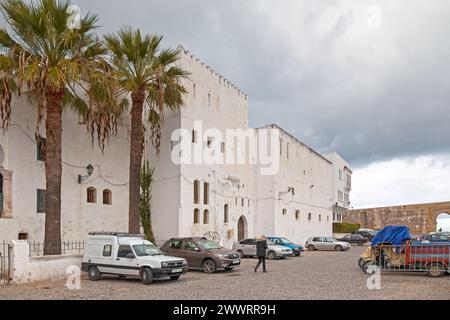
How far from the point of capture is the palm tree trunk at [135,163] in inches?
841

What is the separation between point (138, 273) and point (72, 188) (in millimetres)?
7634

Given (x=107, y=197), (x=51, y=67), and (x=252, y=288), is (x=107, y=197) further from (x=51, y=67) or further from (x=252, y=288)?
(x=252, y=288)

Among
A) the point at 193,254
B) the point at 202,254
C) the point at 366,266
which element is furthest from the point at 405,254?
the point at 193,254

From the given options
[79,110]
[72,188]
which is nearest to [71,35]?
[79,110]

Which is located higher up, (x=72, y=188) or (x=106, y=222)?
(x=72, y=188)

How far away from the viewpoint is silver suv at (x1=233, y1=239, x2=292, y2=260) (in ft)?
93.5

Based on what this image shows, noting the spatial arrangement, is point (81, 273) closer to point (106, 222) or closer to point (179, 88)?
point (106, 222)

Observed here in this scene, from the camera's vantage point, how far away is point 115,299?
13.3m

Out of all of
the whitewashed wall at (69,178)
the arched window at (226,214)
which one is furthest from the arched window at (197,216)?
the whitewashed wall at (69,178)

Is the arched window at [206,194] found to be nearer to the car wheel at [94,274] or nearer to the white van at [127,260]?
the white van at [127,260]

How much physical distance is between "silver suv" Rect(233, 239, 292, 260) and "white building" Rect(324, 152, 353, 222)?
32.7 meters

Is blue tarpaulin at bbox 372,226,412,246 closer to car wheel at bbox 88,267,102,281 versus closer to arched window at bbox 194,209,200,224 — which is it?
car wheel at bbox 88,267,102,281

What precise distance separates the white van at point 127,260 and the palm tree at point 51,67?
5.32 feet

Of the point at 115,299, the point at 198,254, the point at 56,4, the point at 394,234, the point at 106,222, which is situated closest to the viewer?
the point at 115,299
